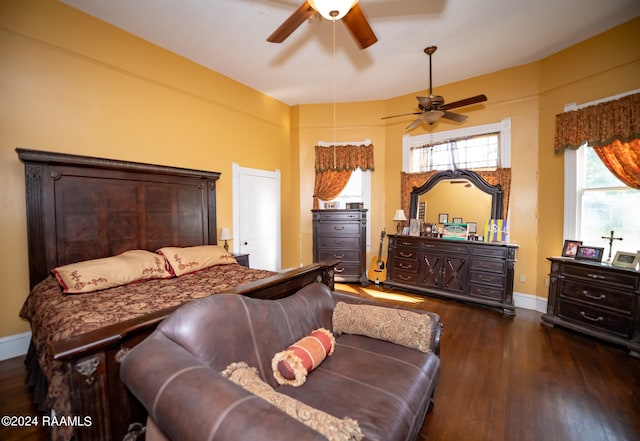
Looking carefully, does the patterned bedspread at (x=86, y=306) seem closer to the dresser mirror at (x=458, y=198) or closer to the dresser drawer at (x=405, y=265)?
the dresser drawer at (x=405, y=265)

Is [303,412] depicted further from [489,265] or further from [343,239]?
[343,239]

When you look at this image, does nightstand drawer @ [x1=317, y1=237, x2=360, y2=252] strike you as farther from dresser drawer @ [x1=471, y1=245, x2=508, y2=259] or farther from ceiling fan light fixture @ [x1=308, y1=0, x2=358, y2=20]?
ceiling fan light fixture @ [x1=308, y1=0, x2=358, y2=20]

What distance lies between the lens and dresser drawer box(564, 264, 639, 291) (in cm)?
Result: 255

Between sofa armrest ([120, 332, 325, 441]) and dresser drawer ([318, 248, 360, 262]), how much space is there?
376 cm

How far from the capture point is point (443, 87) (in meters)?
4.37

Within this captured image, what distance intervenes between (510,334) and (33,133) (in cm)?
544

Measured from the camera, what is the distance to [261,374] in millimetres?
1377

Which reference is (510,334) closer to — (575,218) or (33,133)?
(575,218)

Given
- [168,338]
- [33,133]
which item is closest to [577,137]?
[168,338]

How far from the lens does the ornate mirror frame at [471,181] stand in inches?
151

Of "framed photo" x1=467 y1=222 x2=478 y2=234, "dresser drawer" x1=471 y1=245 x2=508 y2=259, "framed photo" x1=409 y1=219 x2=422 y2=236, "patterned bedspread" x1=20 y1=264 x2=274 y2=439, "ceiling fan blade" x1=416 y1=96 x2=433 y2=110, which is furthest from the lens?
"framed photo" x1=409 y1=219 x2=422 y2=236

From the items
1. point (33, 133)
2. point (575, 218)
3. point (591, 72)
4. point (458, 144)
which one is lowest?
point (575, 218)

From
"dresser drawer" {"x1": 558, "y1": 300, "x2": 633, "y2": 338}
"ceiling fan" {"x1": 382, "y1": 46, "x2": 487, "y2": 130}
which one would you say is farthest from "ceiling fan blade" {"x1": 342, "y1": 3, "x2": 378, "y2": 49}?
"dresser drawer" {"x1": 558, "y1": 300, "x2": 633, "y2": 338}

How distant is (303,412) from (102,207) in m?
3.02
